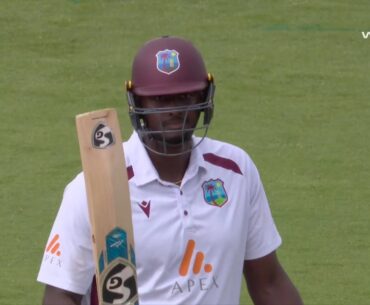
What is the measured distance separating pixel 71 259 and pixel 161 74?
70 cm

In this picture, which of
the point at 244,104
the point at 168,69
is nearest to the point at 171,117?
the point at 168,69

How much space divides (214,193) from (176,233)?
0.22 meters

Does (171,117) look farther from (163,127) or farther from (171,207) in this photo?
(171,207)

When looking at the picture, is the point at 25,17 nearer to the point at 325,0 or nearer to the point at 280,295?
the point at 325,0

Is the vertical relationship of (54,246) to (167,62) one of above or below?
below

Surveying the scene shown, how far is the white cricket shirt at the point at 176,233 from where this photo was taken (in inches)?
185

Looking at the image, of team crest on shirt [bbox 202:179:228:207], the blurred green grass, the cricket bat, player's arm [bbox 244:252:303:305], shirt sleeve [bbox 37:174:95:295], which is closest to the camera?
the cricket bat

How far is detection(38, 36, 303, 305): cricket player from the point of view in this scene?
470 centimetres

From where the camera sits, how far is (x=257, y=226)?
4953 mm

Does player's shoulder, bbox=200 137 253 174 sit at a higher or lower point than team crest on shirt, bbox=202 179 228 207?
higher

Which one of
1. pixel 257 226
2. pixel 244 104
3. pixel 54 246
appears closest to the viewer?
pixel 54 246

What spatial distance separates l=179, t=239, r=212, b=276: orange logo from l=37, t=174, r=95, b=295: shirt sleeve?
0.31 metres

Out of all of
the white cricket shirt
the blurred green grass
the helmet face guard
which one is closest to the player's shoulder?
the white cricket shirt

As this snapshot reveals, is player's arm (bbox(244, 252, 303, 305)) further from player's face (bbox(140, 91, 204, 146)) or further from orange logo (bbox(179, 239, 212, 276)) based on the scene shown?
player's face (bbox(140, 91, 204, 146))
